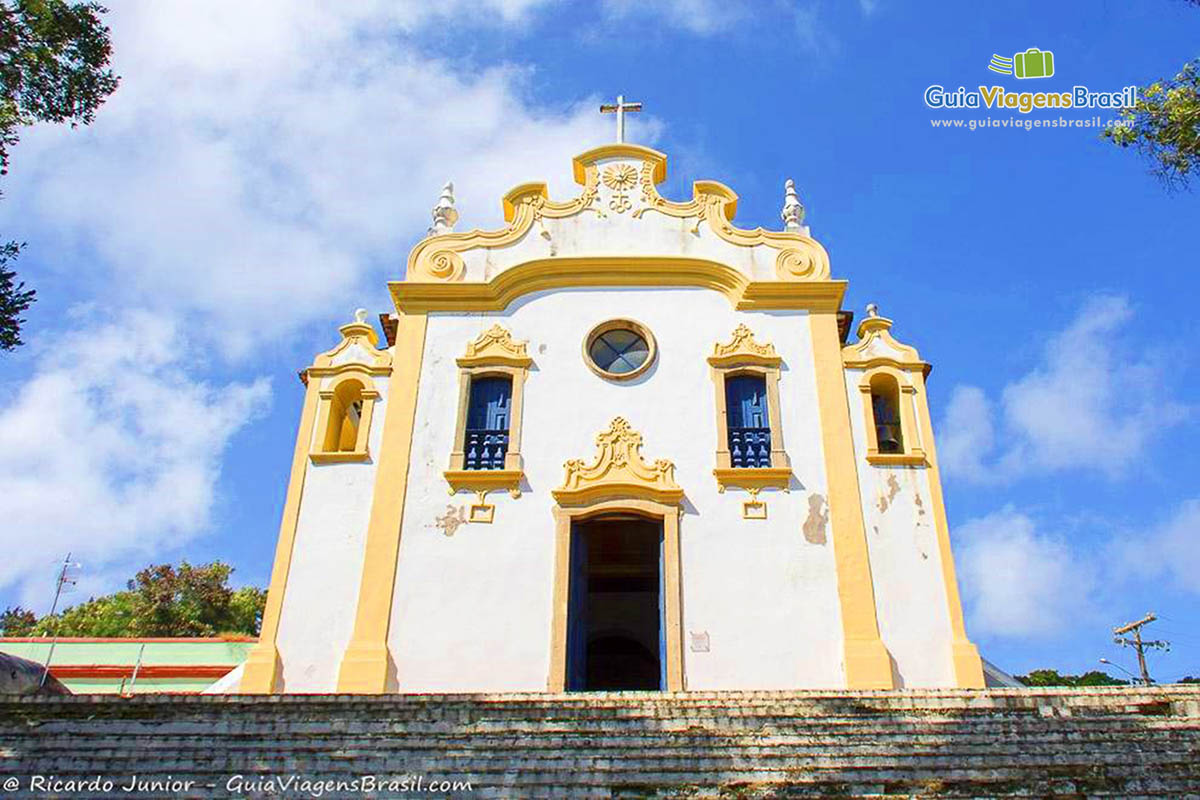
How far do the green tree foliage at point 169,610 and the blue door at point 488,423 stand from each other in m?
20.1

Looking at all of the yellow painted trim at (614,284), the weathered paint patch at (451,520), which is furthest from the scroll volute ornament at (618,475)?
the yellow painted trim at (614,284)

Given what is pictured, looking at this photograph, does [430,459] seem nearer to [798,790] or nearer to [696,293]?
[696,293]

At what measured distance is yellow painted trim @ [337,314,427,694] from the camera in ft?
35.9

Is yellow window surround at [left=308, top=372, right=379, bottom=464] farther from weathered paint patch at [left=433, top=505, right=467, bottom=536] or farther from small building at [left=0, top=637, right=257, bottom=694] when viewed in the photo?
small building at [left=0, top=637, right=257, bottom=694]

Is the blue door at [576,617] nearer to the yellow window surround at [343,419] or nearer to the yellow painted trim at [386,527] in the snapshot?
the yellow painted trim at [386,527]

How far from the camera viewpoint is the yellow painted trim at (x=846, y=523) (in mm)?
10844

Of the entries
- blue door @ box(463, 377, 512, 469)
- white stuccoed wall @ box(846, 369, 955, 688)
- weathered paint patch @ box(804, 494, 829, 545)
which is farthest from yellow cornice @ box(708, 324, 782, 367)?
blue door @ box(463, 377, 512, 469)

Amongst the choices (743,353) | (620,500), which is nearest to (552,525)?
(620,500)

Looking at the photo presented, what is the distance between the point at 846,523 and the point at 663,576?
2.45m

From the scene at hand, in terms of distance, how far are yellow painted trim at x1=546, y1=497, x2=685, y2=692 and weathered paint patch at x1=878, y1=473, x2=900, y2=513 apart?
267cm

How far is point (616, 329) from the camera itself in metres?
13.5

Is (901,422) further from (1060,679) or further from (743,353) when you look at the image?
(1060,679)

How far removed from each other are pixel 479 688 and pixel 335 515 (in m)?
3.05

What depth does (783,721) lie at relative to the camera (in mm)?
7289
